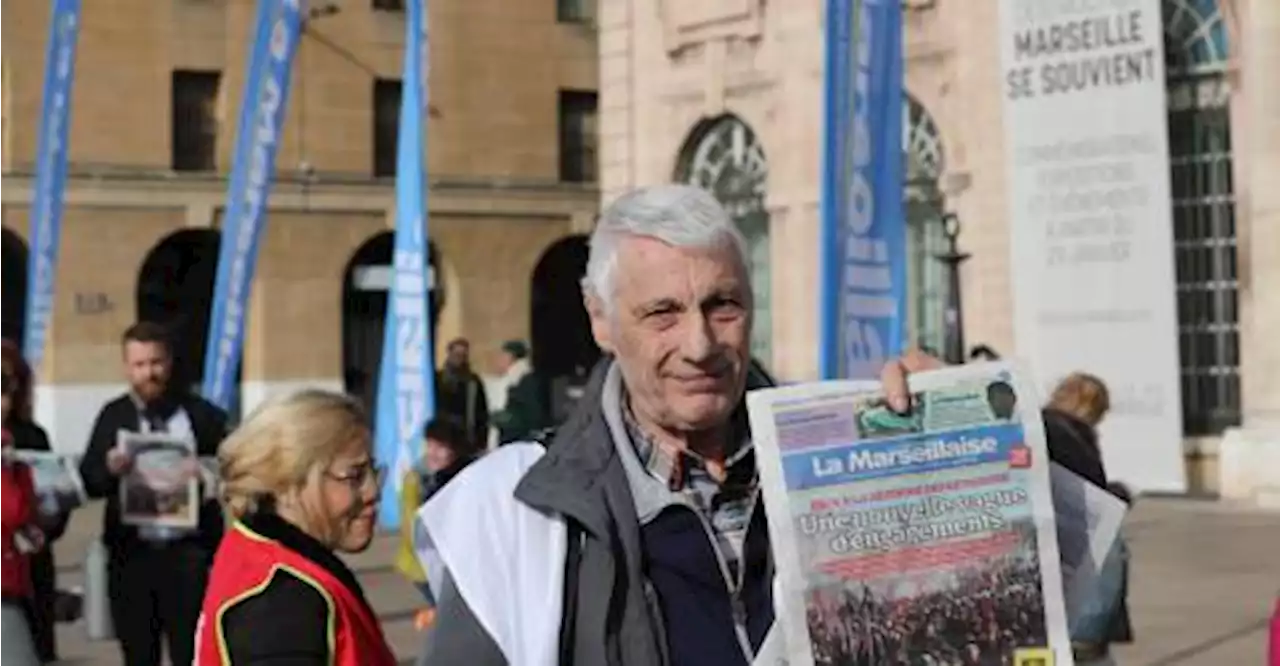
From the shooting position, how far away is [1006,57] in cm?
2248

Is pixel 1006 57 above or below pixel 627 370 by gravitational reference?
above

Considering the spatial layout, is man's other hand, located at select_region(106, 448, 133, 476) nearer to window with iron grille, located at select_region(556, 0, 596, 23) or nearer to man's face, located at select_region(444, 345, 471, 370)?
man's face, located at select_region(444, 345, 471, 370)

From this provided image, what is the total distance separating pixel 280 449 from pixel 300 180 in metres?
36.3

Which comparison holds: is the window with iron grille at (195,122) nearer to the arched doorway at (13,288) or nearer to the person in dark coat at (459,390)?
the arched doorway at (13,288)

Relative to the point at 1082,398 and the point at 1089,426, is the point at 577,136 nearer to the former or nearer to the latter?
the point at 1082,398

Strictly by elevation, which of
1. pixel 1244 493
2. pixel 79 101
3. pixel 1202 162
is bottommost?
pixel 1244 493

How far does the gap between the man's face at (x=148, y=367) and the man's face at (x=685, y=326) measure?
5482mm

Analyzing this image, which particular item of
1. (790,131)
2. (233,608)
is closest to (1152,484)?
(790,131)

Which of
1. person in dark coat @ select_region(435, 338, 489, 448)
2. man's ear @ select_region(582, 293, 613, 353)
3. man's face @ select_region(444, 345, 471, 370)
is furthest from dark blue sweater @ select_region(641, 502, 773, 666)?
man's face @ select_region(444, 345, 471, 370)

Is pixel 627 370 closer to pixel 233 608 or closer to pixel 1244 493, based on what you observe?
pixel 233 608

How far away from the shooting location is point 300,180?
131 ft

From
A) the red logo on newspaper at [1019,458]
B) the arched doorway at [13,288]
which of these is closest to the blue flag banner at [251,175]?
the red logo on newspaper at [1019,458]

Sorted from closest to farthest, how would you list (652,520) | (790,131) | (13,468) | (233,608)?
(652,520)
(233,608)
(13,468)
(790,131)

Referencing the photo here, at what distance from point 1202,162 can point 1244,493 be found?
3663 mm
